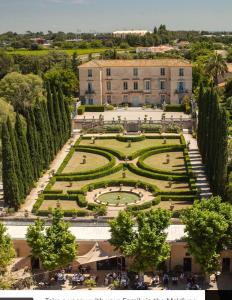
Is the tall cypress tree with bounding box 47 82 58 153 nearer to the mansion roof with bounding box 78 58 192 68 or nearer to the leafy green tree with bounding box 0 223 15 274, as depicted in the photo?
the mansion roof with bounding box 78 58 192 68

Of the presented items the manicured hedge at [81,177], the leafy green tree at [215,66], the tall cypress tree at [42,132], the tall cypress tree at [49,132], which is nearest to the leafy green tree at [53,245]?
the manicured hedge at [81,177]

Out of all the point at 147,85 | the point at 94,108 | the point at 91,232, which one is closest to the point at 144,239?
the point at 91,232

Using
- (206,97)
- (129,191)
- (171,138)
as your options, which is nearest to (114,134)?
(171,138)

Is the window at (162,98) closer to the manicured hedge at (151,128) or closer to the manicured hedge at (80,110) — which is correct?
the manicured hedge at (80,110)

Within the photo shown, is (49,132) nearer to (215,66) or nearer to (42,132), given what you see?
(42,132)

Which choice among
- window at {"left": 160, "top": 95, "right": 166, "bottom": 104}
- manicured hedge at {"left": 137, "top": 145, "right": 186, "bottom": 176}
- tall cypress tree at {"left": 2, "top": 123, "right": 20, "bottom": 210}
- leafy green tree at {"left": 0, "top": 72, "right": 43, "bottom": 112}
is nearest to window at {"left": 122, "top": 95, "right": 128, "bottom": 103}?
window at {"left": 160, "top": 95, "right": 166, "bottom": 104}

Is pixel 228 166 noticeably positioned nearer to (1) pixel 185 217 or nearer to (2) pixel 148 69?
(1) pixel 185 217

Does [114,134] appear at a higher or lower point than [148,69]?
lower
